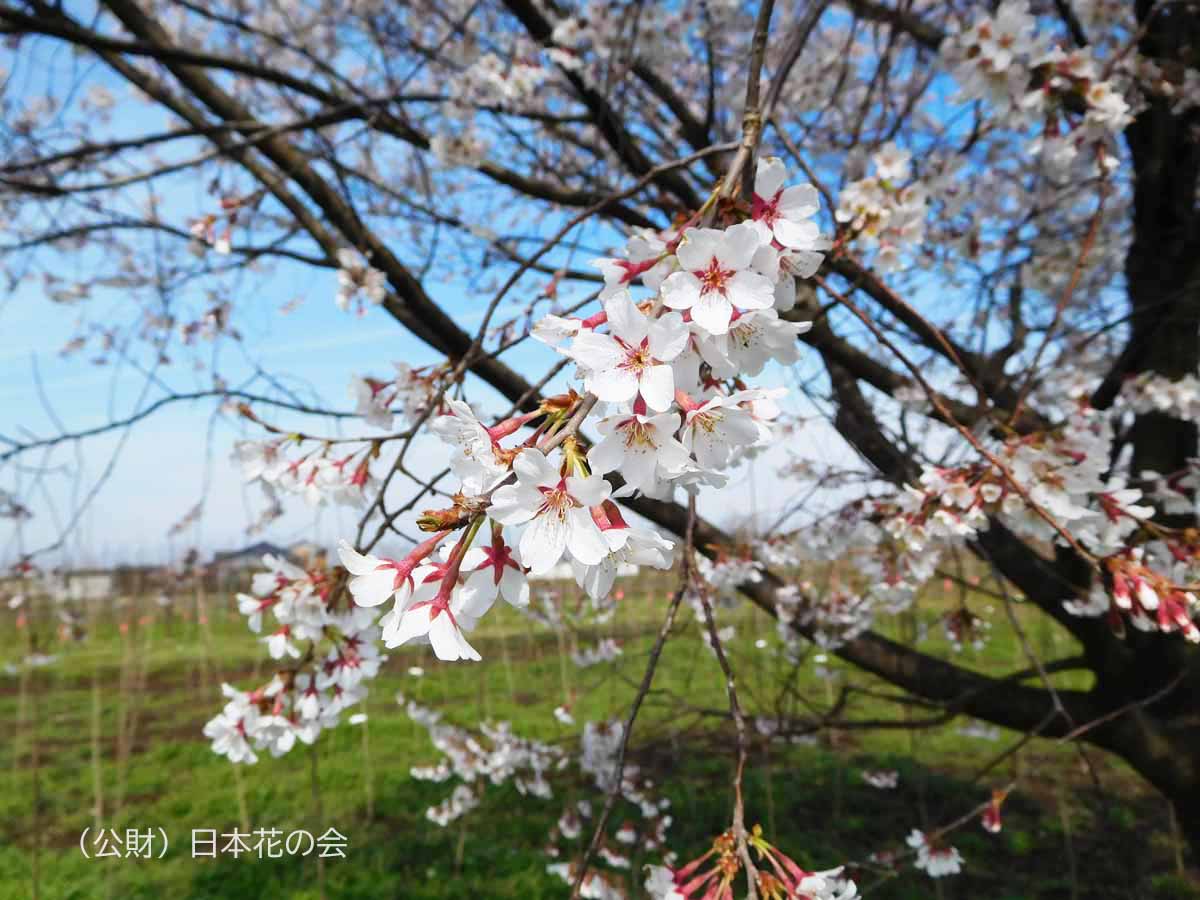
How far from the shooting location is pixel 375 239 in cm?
195

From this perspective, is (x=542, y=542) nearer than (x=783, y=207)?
Yes

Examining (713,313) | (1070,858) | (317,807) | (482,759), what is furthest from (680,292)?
(482,759)

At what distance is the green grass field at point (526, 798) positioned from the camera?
10.2ft

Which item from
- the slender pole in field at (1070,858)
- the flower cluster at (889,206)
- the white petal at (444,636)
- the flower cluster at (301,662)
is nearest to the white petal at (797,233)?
the white petal at (444,636)

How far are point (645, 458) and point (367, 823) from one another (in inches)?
160

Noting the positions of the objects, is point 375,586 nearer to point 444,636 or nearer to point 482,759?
point 444,636

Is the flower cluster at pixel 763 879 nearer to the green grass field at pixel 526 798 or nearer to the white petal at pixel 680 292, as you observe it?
the white petal at pixel 680 292

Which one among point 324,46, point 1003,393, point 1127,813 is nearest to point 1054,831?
point 1127,813

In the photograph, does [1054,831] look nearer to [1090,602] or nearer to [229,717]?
[1090,602]

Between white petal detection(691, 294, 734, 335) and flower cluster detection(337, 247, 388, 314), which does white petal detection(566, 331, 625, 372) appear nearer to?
white petal detection(691, 294, 734, 335)

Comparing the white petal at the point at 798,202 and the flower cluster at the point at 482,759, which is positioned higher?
the white petal at the point at 798,202

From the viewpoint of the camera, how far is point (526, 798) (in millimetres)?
4328

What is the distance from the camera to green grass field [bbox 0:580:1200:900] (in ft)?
10.2

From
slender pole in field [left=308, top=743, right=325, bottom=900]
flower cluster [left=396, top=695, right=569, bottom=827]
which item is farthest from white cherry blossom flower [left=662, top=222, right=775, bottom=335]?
flower cluster [left=396, top=695, right=569, bottom=827]
